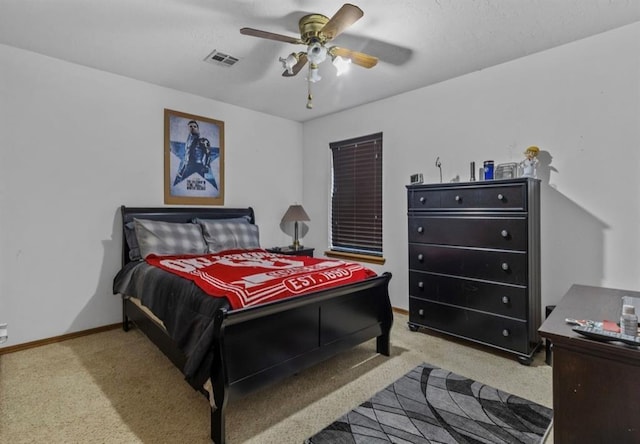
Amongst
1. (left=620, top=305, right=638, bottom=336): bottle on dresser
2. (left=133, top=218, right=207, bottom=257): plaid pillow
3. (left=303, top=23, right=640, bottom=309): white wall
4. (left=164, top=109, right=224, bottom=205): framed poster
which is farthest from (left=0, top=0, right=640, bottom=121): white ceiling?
(left=620, top=305, right=638, bottom=336): bottle on dresser

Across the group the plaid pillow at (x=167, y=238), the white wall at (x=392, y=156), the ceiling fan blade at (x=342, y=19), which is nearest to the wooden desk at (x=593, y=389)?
the ceiling fan blade at (x=342, y=19)

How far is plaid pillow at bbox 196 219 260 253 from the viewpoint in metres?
3.65

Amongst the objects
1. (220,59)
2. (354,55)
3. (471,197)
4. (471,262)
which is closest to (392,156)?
(471,197)

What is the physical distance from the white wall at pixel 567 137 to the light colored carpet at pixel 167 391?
942mm

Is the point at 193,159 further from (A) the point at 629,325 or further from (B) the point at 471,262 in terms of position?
(A) the point at 629,325

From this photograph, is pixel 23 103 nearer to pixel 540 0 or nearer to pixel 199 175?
pixel 199 175

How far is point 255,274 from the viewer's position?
2.40m

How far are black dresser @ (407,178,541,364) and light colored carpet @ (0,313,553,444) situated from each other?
23 cm

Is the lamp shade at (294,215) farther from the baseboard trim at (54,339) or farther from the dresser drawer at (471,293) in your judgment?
the baseboard trim at (54,339)

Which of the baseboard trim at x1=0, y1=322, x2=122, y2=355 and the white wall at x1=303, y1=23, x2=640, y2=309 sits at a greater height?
the white wall at x1=303, y1=23, x2=640, y2=309

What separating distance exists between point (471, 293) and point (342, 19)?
2300 mm

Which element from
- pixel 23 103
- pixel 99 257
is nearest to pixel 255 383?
pixel 99 257

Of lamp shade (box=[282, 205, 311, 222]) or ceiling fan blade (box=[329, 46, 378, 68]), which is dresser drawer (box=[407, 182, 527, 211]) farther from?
lamp shade (box=[282, 205, 311, 222])

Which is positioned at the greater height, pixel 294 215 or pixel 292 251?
pixel 294 215
